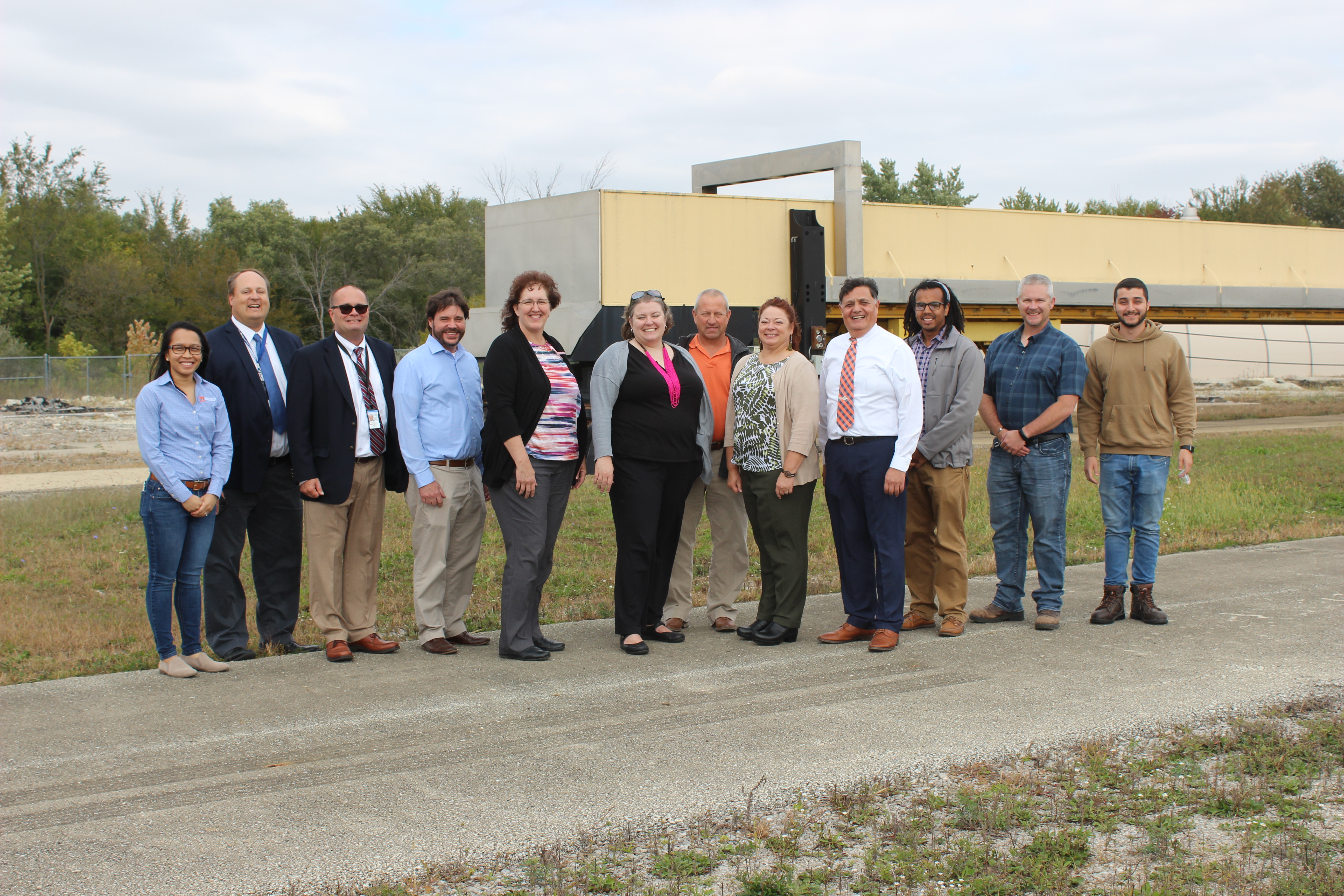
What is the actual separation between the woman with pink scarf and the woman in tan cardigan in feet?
1.09

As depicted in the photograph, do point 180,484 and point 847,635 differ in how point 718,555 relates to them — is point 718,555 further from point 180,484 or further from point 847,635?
point 180,484

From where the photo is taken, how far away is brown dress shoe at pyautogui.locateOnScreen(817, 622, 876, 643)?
6.18 meters

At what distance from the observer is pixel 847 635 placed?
6.20m

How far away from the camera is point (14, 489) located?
47.2 ft

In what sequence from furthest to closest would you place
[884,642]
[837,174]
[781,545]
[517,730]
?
[837,174] → [781,545] → [884,642] → [517,730]

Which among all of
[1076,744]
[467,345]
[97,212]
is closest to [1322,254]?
[467,345]

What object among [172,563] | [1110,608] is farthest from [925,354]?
[172,563]

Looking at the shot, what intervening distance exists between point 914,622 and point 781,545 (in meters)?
0.97

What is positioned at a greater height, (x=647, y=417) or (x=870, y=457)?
(x=647, y=417)

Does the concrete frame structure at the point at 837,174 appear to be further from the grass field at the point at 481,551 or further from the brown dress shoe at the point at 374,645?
the brown dress shoe at the point at 374,645

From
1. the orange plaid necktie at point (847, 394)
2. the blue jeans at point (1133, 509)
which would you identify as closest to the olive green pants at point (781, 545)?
the orange plaid necktie at point (847, 394)

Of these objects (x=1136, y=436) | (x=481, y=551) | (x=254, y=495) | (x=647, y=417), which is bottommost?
(x=481, y=551)

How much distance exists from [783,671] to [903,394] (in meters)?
1.65

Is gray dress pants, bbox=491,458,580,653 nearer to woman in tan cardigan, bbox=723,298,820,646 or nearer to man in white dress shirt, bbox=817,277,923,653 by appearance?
woman in tan cardigan, bbox=723,298,820,646
